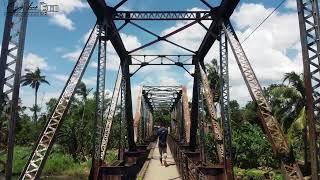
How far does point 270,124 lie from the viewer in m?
10.0

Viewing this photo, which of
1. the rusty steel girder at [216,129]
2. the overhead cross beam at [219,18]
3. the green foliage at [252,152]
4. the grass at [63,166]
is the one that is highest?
the overhead cross beam at [219,18]

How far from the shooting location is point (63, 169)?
37.2m

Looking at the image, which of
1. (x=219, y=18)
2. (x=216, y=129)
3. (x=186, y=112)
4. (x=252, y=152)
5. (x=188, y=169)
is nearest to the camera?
(x=188, y=169)

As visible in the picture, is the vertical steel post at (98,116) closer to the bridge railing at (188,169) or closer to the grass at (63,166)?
the bridge railing at (188,169)

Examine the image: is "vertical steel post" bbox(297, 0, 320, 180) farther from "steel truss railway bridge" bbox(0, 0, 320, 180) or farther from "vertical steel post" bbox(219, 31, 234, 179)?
"vertical steel post" bbox(219, 31, 234, 179)

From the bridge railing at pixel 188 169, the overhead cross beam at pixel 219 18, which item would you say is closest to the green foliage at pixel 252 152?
the overhead cross beam at pixel 219 18

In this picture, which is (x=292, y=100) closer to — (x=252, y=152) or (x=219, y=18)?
(x=252, y=152)

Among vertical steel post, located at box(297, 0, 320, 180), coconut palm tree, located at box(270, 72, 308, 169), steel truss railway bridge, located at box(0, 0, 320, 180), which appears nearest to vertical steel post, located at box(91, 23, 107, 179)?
steel truss railway bridge, located at box(0, 0, 320, 180)

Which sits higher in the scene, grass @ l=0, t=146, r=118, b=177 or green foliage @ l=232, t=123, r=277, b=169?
green foliage @ l=232, t=123, r=277, b=169

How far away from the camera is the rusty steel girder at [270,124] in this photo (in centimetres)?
885

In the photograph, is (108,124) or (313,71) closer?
(313,71)

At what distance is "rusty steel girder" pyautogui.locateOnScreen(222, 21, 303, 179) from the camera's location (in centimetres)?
885

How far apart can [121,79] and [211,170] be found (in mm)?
9429

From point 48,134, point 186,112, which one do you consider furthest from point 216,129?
point 186,112
